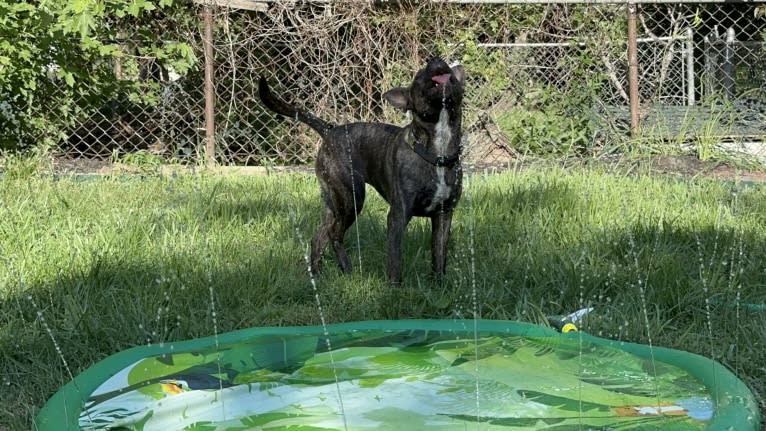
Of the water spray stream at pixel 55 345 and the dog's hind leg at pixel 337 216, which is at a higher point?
the dog's hind leg at pixel 337 216

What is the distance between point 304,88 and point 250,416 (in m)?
5.81

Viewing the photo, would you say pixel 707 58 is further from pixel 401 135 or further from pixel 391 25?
pixel 401 135

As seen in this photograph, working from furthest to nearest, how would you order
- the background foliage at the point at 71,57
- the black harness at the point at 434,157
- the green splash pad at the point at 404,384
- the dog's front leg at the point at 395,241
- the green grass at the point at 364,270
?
1. the background foliage at the point at 71,57
2. the dog's front leg at the point at 395,241
3. the black harness at the point at 434,157
4. the green grass at the point at 364,270
5. the green splash pad at the point at 404,384

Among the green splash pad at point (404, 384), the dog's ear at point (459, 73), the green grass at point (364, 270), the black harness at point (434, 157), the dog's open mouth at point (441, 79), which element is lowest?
the green splash pad at point (404, 384)

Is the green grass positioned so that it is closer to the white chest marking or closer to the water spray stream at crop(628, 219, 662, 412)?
the water spray stream at crop(628, 219, 662, 412)

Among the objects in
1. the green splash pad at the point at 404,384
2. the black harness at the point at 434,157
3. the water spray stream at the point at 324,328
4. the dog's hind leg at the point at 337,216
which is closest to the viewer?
the green splash pad at the point at 404,384

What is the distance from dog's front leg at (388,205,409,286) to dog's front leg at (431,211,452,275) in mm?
160

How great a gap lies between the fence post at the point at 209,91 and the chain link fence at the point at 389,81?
0.47 ft

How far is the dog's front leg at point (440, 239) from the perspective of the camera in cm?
432

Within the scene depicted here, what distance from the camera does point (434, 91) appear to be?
4.02 metres

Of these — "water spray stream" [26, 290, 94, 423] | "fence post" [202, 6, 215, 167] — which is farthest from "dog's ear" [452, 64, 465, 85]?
"fence post" [202, 6, 215, 167]

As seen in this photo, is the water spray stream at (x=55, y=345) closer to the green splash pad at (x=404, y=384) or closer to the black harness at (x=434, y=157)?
the green splash pad at (x=404, y=384)

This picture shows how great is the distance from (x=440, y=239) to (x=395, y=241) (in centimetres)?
23

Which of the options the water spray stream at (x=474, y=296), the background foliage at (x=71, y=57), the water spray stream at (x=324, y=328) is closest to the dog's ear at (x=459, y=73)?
the water spray stream at (x=474, y=296)
